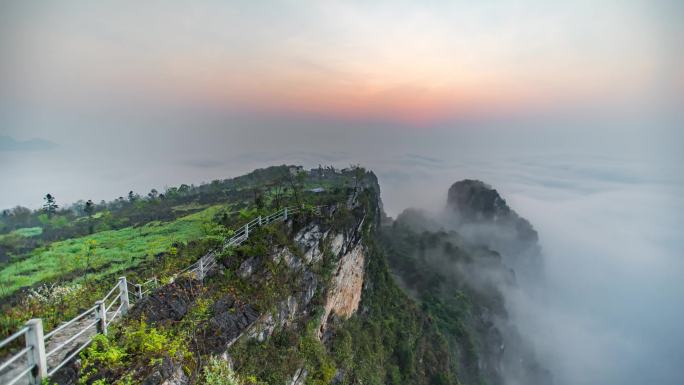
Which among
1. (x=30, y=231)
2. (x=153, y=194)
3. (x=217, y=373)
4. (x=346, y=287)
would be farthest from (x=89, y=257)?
(x=153, y=194)

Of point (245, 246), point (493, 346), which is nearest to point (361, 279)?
point (245, 246)

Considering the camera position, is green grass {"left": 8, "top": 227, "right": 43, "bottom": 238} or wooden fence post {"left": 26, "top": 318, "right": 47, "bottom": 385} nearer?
wooden fence post {"left": 26, "top": 318, "right": 47, "bottom": 385}

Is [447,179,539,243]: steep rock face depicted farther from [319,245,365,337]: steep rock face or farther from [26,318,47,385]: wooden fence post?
[26,318,47,385]: wooden fence post

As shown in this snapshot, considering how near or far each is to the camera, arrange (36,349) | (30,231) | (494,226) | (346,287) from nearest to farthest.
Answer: (36,349) → (30,231) → (346,287) → (494,226)

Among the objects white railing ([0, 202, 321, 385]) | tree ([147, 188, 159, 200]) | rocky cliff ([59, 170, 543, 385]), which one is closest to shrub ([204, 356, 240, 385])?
rocky cliff ([59, 170, 543, 385])

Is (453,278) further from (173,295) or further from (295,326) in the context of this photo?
(173,295)

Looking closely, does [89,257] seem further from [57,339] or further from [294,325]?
[294,325]
